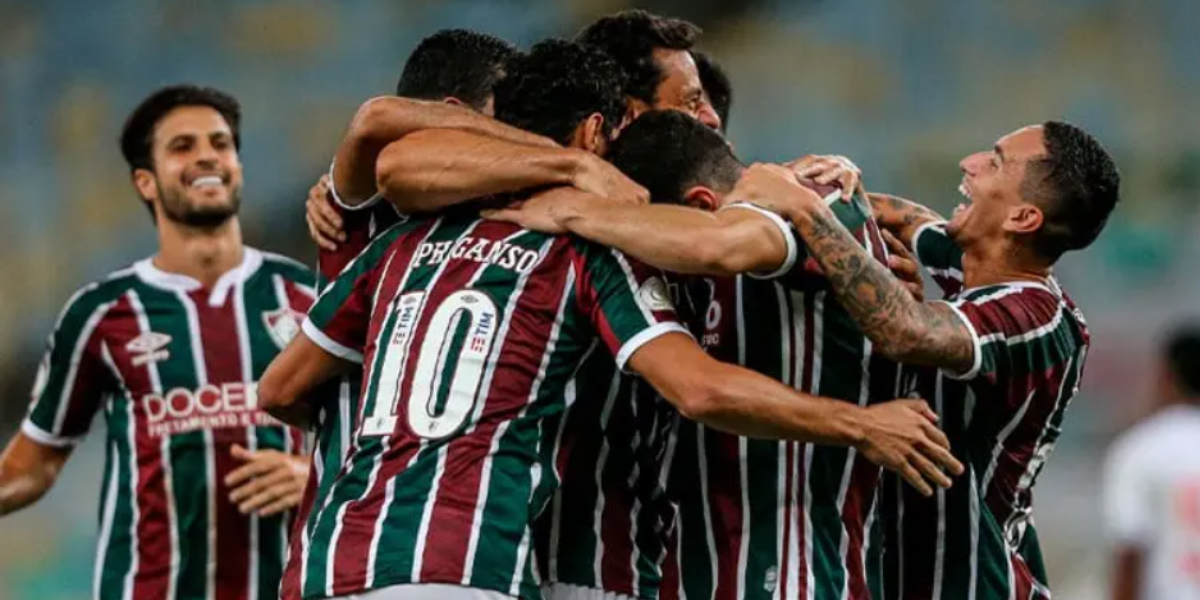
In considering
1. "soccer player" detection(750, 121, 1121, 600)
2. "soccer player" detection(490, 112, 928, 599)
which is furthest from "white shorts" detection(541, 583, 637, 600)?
"soccer player" detection(750, 121, 1121, 600)

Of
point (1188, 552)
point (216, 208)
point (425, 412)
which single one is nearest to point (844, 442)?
point (425, 412)

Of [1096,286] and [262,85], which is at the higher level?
[262,85]

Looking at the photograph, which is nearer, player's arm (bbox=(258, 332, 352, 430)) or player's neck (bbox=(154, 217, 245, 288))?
player's arm (bbox=(258, 332, 352, 430))

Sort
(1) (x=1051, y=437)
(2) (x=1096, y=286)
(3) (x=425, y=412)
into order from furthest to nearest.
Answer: (2) (x=1096, y=286) < (1) (x=1051, y=437) < (3) (x=425, y=412)

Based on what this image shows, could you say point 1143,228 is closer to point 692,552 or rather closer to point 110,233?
point 110,233

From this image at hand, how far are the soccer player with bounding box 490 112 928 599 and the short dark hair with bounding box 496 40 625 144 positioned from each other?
11 cm

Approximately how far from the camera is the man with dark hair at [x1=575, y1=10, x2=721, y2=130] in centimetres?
499

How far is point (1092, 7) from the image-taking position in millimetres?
11352

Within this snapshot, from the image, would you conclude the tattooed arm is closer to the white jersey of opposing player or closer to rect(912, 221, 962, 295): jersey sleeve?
rect(912, 221, 962, 295): jersey sleeve

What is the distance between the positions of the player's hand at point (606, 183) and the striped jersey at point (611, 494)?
1.30ft

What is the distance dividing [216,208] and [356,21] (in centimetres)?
537

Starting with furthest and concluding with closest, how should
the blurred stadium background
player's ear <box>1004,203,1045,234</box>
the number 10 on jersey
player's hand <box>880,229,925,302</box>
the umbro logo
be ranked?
the blurred stadium background < the umbro logo < player's ear <box>1004,203,1045,234</box> < player's hand <box>880,229,925,302</box> < the number 10 on jersey

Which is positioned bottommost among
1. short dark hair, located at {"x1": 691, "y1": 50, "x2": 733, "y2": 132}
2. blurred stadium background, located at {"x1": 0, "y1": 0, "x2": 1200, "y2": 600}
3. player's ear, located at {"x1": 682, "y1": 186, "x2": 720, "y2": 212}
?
player's ear, located at {"x1": 682, "y1": 186, "x2": 720, "y2": 212}

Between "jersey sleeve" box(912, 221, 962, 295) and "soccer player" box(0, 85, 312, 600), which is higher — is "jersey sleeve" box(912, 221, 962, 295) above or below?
above
